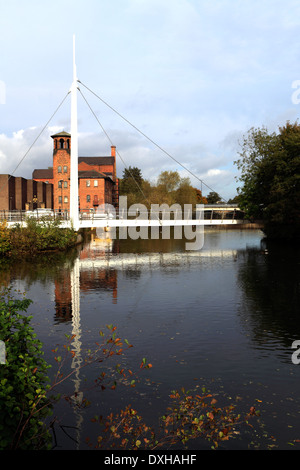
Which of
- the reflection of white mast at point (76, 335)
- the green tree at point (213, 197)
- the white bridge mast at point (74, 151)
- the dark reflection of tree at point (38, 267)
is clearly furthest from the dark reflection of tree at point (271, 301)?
the green tree at point (213, 197)

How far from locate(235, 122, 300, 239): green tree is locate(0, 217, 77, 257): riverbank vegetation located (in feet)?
71.0

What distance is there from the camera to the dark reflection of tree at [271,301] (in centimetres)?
1197

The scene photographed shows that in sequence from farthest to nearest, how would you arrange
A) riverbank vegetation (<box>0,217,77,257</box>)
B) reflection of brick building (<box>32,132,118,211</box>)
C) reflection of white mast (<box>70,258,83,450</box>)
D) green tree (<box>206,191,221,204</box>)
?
1. green tree (<box>206,191,221,204</box>)
2. reflection of brick building (<box>32,132,118,211</box>)
3. riverbank vegetation (<box>0,217,77,257</box>)
4. reflection of white mast (<box>70,258,83,450</box>)

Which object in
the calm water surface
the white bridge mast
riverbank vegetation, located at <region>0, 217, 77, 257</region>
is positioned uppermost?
the white bridge mast

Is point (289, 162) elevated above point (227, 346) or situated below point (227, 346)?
above

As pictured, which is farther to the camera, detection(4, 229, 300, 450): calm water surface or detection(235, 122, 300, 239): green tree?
detection(235, 122, 300, 239): green tree

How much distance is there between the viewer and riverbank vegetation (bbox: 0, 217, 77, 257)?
30.5 meters

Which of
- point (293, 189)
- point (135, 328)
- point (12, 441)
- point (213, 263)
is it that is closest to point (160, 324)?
point (135, 328)

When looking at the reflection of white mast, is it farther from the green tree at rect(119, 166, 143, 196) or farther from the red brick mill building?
the green tree at rect(119, 166, 143, 196)

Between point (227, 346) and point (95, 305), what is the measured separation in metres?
6.15

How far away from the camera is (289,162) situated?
44031 mm

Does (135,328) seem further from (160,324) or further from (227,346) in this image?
(227,346)

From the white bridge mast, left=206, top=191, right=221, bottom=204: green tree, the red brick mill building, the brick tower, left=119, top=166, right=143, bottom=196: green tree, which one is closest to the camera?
the white bridge mast

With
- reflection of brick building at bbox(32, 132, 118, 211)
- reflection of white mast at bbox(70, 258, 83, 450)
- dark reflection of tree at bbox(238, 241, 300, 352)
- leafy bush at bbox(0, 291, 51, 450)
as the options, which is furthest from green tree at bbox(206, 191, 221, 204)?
leafy bush at bbox(0, 291, 51, 450)
